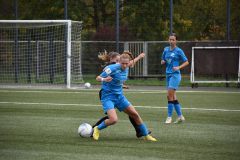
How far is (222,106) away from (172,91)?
4.21m

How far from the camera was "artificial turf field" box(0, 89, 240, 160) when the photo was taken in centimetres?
1027

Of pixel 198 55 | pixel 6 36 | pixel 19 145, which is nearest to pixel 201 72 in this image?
pixel 198 55

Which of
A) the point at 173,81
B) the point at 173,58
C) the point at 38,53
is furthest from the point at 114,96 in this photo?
the point at 38,53

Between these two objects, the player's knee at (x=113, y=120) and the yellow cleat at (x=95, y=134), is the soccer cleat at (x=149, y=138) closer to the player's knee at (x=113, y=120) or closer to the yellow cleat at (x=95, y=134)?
the player's knee at (x=113, y=120)

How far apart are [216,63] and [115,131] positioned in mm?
17448

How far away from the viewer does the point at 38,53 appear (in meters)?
32.5

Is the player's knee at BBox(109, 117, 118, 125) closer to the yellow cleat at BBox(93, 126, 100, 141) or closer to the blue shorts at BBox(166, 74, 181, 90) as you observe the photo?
the yellow cleat at BBox(93, 126, 100, 141)

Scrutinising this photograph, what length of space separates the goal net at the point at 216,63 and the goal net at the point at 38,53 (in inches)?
215

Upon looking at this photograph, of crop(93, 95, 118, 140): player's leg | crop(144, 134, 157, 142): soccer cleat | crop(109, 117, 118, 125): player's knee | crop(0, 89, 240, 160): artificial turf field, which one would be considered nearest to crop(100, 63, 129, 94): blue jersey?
crop(93, 95, 118, 140): player's leg

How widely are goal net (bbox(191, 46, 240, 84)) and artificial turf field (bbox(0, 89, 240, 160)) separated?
24.4ft

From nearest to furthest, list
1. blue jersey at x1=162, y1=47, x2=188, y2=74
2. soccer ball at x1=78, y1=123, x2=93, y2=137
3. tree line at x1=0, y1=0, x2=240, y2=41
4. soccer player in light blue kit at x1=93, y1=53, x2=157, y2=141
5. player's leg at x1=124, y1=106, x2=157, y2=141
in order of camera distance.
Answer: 1. player's leg at x1=124, y1=106, x2=157, y2=141
2. soccer player in light blue kit at x1=93, y1=53, x2=157, y2=141
3. soccer ball at x1=78, y1=123, x2=93, y2=137
4. blue jersey at x1=162, y1=47, x2=188, y2=74
5. tree line at x1=0, y1=0, x2=240, y2=41

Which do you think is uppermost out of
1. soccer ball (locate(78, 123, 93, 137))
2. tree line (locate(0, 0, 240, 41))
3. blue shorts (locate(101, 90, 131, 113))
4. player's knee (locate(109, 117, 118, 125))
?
tree line (locate(0, 0, 240, 41))

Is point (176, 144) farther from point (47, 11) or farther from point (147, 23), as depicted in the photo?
point (47, 11)

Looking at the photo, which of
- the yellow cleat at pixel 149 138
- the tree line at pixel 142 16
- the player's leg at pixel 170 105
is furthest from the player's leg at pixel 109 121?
the tree line at pixel 142 16
